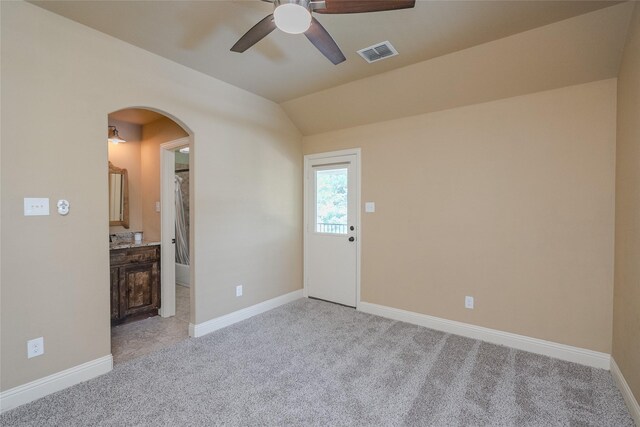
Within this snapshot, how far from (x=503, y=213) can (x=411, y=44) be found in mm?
1772

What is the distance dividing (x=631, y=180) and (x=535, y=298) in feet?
4.04

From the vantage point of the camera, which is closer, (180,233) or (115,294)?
(115,294)

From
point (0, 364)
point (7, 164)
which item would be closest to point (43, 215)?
point (7, 164)

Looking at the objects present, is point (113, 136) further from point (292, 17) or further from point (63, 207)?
point (292, 17)

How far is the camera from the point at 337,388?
7.00 feet

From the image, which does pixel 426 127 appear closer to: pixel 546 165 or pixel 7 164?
pixel 546 165

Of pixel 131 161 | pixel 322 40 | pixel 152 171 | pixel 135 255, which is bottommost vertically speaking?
pixel 135 255

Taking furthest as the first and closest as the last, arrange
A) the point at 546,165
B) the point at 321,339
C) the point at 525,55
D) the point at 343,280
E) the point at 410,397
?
1. the point at 343,280
2. the point at 321,339
3. the point at 546,165
4. the point at 525,55
5. the point at 410,397

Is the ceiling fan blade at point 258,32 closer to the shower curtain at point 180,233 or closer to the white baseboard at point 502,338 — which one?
the white baseboard at point 502,338

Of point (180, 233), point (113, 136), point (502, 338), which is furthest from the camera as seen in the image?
point (180, 233)

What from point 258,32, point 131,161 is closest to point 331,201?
point 258,32

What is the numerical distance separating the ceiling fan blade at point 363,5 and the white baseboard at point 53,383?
299 cm

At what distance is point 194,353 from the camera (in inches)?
104

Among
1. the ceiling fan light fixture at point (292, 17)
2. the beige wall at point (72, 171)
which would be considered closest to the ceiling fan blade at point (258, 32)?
the ceiling fan light fixture at point (292, 17)
